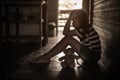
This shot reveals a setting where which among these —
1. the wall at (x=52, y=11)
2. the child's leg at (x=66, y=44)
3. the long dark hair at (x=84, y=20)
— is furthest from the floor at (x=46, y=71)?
the wall at (x=52, y=11)

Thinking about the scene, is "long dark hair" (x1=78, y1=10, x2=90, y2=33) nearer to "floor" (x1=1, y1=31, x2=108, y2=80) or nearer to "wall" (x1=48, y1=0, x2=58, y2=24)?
"floor" (x1=1, y1=31, x2=108, y2=80)

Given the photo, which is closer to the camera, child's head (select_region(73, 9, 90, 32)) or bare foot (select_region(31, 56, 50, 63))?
child's head (select_region(73, 9, 90, 32))

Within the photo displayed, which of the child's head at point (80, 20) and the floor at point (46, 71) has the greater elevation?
the child's head at point (80, 20)

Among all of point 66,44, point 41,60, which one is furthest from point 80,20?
point 41,60

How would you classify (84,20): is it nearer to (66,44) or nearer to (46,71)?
(66,44)

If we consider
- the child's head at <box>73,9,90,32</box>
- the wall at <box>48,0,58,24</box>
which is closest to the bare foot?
the child's head at <box>73,9,90,32</box>

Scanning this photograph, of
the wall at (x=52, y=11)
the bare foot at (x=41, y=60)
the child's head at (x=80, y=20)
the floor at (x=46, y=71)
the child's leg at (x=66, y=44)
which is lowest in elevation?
the floor at (x=46, y=71)

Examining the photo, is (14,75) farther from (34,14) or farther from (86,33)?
(34,14)

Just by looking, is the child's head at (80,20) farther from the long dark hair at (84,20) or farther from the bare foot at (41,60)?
the bare foot at (41,60)

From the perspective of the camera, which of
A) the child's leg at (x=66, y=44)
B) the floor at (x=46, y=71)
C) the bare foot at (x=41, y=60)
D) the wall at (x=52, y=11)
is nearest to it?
the floor at (x=46, y=71)

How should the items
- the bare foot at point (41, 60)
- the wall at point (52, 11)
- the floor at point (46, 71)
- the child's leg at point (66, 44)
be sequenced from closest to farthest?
the floor at point (46, 71) → the child's leg at point (66, 44) → the bare foot at point (41, 60) → the wall at point (52, 11)

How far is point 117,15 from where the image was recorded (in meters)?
3.04

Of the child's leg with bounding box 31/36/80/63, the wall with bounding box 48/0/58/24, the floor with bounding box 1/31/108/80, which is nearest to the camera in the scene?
the floor with bounding box 1/31/108/80

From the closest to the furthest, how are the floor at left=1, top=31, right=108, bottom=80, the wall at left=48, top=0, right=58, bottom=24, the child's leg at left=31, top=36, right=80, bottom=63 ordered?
the floor at left=1, top=31, right=108, bottom=80
the child's leg at left=31, top=36, right=80, bottom=63
the wall at left=48, top=0, right=58, bottom=24
